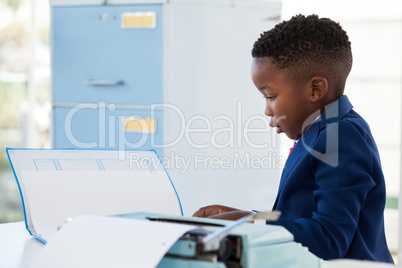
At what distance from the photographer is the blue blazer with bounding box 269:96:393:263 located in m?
0.94

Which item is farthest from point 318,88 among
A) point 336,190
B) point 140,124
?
point 140,124

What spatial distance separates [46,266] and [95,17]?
6.00 ft

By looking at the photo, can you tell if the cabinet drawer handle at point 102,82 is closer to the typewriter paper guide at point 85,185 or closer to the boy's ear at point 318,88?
the typewriter paper guide at point 85,185

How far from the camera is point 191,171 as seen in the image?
2404 millimetres

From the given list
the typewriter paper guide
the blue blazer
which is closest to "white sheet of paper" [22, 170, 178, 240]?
the typewriter paper guide

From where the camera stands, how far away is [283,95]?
1116 millimetres

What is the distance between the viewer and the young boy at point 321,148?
0.94 meters

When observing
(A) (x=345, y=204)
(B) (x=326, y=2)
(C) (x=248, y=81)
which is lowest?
(A) (x=345, y=204)

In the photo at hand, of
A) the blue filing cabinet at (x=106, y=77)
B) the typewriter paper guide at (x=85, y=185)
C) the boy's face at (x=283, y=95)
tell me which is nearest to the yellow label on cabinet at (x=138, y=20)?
the blue filing cabinet at (x=106, y=77)

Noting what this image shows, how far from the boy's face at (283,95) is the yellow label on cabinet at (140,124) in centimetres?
123

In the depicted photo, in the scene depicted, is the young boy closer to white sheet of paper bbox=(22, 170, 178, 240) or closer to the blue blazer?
the blue blazer

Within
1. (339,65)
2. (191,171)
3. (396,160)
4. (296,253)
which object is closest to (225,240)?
(296,253)

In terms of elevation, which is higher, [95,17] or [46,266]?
[95,17]

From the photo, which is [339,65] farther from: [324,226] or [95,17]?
[95,17]
